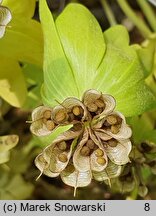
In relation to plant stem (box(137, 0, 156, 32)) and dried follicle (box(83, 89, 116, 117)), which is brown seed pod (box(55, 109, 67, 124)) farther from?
plant stem (box(137, 0, 156, 32))

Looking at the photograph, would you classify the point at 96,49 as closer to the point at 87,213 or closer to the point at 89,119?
the point at 89,119

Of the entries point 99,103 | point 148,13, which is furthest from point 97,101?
point 148,13

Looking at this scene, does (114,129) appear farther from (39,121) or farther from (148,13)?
(148,13)

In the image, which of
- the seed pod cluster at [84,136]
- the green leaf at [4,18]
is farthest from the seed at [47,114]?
the green leaf at [4,18]

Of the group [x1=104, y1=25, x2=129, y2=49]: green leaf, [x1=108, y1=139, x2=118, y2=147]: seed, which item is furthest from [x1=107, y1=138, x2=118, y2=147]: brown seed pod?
[x1=104, y1=25, x2=129, y2=49]: green leaf

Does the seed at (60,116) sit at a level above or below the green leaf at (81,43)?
below

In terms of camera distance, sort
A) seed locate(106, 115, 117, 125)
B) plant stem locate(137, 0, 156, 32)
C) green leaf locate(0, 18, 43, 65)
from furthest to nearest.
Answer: plant stem locate(137, 0, 156, 32) < green leaf locate(0, 18, 43, 65) < seed locate(106, 115, 117, 125)

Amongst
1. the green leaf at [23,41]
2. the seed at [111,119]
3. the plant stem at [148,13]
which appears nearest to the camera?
the seed at [111,119]

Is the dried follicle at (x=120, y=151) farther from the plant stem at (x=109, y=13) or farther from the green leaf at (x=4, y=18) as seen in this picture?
the plant stem at (x=109, y=13)
